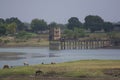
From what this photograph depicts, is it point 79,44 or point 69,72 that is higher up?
point 79,44

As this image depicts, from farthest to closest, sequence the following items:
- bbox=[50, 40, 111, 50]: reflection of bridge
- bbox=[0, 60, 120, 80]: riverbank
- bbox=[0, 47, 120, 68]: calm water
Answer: bbox=[50, 40, 111, 50]: reflection of bridge → bbox=[0, 47, 120, 68]: calm water → bbox=[0, 60, 120, 80]: riverbank

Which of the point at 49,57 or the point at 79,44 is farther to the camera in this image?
the point at 79,44

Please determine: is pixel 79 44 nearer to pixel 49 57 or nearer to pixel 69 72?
pixel 49 57

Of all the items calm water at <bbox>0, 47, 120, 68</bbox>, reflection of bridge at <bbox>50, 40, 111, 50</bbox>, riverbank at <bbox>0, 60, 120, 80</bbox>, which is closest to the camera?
riverbank at <bbox>0, 60, 120, 80</bbox>

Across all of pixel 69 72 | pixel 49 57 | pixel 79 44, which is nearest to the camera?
pixel 69 72

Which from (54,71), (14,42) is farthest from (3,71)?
(14,42)

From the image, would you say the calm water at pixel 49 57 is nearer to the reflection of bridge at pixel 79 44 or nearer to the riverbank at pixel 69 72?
the riverbank at pixel 69 72

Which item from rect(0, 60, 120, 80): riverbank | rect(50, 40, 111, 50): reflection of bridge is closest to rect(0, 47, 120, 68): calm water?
rect(0, 60, 120, 80): riverbank

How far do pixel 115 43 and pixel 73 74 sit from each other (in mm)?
114931

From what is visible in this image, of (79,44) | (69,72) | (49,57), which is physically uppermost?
(79,44)

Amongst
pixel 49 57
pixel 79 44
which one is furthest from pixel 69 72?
pixel 79 44

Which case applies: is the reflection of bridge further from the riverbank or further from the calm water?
the riverbank

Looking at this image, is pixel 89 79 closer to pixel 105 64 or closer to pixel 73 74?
pixel 73 74

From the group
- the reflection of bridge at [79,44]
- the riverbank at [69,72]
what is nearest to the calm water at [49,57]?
the riverbank at [69,72]
